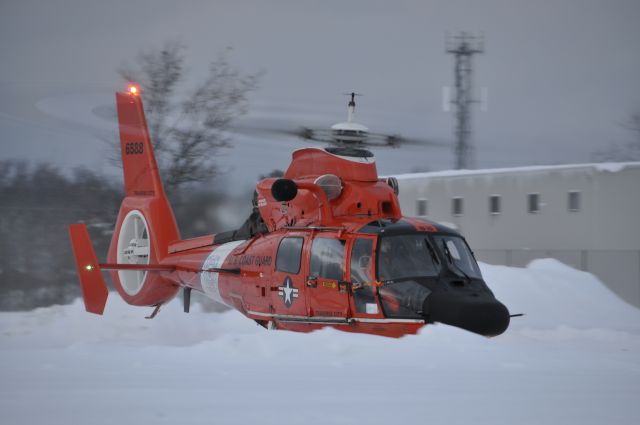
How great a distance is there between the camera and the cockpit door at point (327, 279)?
322 inches

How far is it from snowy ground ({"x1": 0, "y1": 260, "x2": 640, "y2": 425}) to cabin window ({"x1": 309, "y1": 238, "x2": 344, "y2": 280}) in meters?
1.20

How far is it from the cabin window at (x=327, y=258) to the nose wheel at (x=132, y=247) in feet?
16.1

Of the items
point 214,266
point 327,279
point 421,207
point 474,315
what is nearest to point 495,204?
point 421,207

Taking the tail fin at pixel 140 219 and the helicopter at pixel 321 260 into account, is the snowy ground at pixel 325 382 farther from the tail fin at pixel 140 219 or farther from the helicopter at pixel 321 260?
the tail fin at pixel 140 219

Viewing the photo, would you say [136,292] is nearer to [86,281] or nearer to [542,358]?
[86,281]

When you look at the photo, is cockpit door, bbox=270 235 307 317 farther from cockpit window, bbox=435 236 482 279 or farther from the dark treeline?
the dark treeline

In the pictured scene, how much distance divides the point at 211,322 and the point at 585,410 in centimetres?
736

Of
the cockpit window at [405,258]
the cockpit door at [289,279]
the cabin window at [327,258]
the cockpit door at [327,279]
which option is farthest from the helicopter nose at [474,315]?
the cockpit door at [289,279]

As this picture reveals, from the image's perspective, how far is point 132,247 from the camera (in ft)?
41.7

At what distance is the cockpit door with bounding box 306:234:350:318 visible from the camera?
8.17m

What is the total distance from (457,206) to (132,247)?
1094cm

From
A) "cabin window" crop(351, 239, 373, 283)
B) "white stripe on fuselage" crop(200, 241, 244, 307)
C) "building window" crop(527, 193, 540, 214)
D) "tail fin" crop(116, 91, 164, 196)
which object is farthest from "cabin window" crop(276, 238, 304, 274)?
"building window" crop(527, 193, 540, 214)

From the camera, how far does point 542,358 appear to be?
6465 millimetres

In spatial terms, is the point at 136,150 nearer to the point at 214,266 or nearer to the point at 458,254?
the point at 214,266
